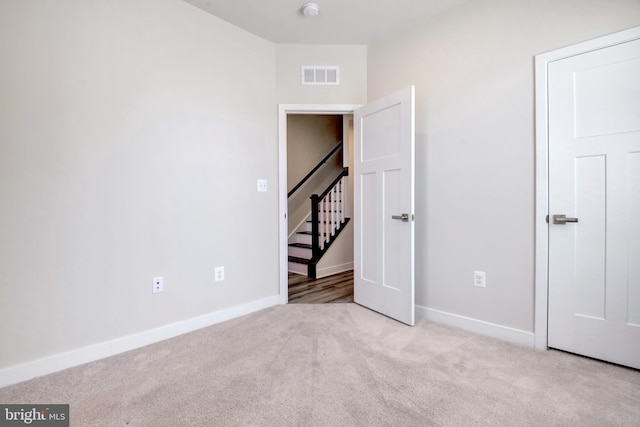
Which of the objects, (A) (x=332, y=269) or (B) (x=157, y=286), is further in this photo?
(A) (x=332, y=269)

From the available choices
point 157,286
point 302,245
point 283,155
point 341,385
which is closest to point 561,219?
point 341,385

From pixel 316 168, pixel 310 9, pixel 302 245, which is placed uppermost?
pixel 310 9

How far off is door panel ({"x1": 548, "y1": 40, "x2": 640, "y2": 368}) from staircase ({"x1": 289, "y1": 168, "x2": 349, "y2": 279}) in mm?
2871

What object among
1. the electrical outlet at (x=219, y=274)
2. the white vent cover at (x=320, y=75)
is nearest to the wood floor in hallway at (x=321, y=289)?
the electrical outlet at (x=219, y=274)

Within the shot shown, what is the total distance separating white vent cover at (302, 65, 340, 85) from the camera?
3.17 metres

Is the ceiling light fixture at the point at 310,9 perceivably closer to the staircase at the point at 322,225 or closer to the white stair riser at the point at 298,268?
the staircase at the point at 322,225

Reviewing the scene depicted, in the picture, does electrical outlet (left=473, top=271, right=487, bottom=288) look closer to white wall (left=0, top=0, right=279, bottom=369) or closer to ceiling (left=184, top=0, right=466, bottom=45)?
white wall (left=0, top=0, right=279, bottom=369)

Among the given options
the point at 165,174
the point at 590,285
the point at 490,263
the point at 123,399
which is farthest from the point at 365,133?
the point at 123,399

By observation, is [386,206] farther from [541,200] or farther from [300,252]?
[300,252]

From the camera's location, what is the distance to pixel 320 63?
10.4 feet

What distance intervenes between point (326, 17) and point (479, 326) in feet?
9.22

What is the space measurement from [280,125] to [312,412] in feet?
8.26

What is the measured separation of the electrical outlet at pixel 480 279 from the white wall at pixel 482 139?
0.03 metres

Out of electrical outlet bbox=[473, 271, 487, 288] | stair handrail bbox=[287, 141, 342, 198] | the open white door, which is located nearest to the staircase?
stair handrail bbox=[287, 141, 342, 198]
